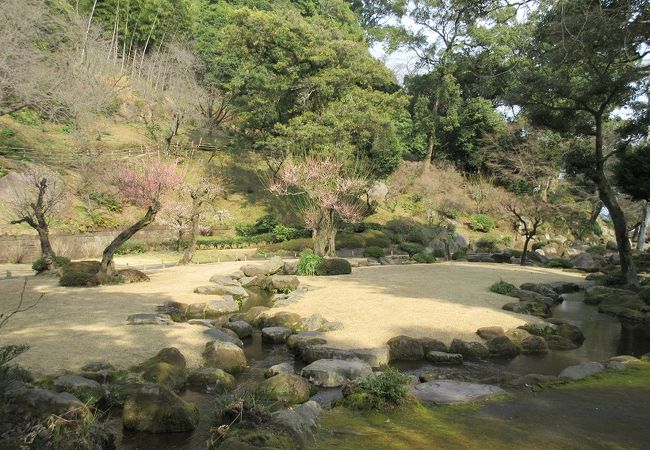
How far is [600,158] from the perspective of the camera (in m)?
16.0

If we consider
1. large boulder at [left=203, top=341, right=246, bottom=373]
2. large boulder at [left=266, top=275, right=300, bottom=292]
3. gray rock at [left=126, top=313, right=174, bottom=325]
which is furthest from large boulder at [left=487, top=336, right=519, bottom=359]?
large boulder at [left=266, top=275, right=300, bottom=292]

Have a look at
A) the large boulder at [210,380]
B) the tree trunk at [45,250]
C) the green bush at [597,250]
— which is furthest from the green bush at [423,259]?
the large boulder at [210,380]

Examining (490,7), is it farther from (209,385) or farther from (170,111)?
(170,111)

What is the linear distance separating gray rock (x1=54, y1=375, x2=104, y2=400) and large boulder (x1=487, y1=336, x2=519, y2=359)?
6.85 metres

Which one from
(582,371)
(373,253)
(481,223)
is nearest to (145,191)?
(373,253)

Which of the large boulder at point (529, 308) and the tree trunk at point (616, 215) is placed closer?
the large boulder at point (529, 308)

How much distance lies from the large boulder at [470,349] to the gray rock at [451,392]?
8.33 feet

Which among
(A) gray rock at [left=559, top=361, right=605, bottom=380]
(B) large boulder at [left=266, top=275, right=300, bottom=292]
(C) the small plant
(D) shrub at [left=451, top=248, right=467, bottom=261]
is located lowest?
(B) large boulder at [left=266, top=275, right=300, bottom=292]

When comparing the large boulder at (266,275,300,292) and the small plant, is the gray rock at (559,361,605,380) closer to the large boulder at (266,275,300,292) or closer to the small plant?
the large boulder at (266,275,300,292)

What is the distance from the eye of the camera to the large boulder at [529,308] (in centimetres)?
1199

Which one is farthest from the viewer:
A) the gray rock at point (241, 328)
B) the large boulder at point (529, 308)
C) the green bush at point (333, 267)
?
the green bush at point (333, 267)

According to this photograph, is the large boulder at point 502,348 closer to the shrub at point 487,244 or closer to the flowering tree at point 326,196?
the flowering tree at point 326,196

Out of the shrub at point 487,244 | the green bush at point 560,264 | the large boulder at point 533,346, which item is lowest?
the large boulder at point 533,346

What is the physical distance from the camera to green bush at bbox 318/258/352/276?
18719mm
